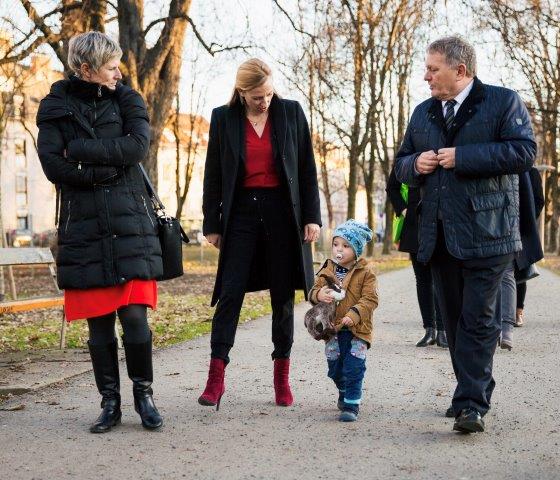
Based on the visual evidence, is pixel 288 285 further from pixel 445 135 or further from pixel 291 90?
pixel 291 90

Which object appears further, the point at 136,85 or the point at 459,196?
the point at 136,85

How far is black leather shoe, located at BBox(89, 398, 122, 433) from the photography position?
4727 mm

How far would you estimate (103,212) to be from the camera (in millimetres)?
4781

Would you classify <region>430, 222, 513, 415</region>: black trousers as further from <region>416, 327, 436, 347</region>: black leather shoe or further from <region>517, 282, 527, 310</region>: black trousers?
<region>517, 282, 527, 310</region>: black trousers

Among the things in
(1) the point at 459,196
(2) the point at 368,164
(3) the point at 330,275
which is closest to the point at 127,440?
(3) the point at 330,275

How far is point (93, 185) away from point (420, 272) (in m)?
4.36

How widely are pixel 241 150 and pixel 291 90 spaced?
2679cm

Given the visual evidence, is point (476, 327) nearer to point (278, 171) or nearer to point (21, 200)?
point (278, 171)

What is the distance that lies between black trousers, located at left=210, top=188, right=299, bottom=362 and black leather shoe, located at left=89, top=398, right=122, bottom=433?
0.71m

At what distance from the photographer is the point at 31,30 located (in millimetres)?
17281

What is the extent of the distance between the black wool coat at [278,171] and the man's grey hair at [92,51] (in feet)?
2.74

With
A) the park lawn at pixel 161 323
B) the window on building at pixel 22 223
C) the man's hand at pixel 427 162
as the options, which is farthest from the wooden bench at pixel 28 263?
the window on building at pixel 22 223

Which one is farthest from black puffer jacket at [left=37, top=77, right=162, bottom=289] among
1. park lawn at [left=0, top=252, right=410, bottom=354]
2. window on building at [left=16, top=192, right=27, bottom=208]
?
window on building at [left=16, top=192, right=27, bottom=208]

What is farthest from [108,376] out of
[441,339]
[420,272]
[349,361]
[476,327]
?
[420,272]
